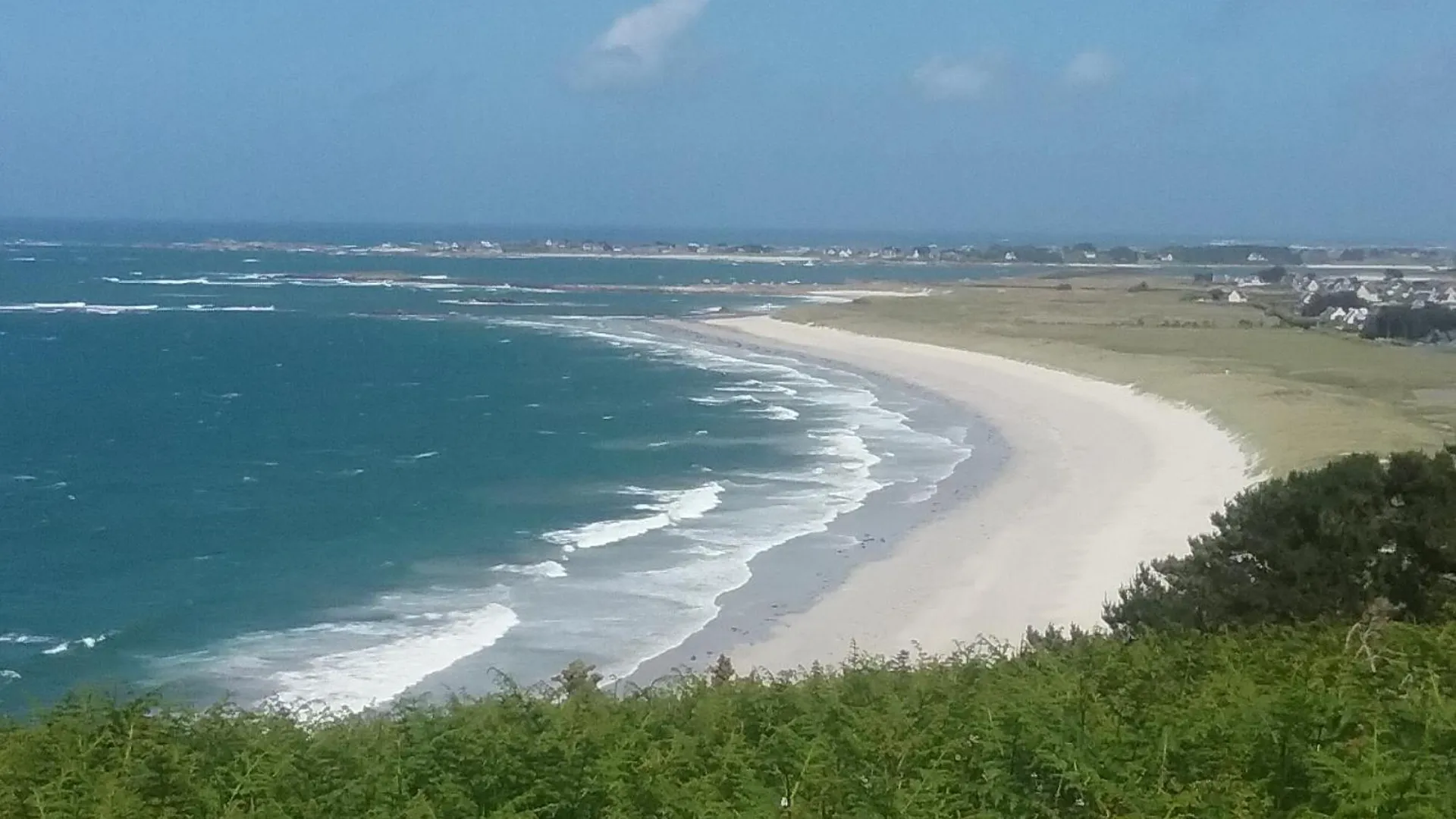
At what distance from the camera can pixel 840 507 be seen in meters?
29.9

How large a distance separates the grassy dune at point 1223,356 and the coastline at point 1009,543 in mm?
1677

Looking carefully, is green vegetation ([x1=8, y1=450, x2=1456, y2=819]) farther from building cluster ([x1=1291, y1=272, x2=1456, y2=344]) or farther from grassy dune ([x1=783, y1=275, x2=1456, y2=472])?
building cluster ([x1=1291, y1=272, x2=1456, y2=344])

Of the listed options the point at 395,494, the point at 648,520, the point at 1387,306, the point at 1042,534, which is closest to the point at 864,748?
the point at 1042,534

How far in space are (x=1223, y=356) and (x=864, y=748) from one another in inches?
2163

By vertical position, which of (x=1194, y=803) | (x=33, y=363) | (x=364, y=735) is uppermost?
(x=1194, y=803)

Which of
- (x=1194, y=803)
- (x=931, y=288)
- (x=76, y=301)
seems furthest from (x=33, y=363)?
(x=931, y=288)

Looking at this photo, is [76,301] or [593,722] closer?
[593,722]

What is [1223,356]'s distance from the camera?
189 ft

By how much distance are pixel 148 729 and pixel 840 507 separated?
2350 centimetres

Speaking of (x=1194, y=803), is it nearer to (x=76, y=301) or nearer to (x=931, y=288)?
(x=76, y=301)

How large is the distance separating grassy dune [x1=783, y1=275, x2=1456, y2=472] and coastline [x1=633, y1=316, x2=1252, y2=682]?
66.0 inches

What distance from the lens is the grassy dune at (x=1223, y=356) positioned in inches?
1391

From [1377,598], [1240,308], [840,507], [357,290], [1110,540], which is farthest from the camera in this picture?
[357,290]

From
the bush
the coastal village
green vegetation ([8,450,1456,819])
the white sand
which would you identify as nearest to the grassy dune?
the white sand
